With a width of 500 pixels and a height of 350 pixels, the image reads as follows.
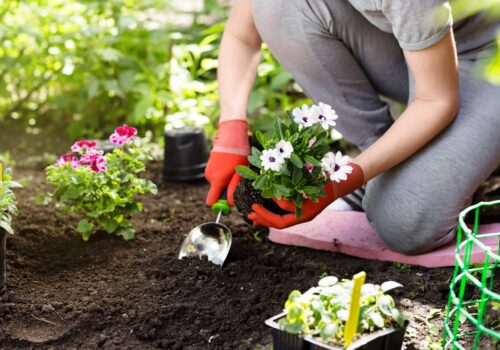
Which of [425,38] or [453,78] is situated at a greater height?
[425,38]

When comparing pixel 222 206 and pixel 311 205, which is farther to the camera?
pixel 222 206

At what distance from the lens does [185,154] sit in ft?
10.3

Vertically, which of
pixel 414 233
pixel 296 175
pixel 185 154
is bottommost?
pixel 185 154

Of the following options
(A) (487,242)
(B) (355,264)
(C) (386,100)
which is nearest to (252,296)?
(B) (355,264)

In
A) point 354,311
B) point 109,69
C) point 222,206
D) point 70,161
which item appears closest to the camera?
point 354,311

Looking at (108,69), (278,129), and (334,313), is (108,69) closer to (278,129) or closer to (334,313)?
(278,129)

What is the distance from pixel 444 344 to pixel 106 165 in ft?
4.11

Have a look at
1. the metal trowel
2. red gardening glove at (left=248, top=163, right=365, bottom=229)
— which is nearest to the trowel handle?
the metal trowel

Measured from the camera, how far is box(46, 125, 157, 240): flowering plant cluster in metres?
2.40

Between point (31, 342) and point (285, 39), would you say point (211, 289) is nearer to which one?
point (31, 342)

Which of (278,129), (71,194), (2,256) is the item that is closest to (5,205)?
(2,256)

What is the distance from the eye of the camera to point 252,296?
2135 mm

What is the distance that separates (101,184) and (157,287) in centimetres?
42

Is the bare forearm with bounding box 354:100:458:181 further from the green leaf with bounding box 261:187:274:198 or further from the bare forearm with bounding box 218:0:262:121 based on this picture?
the bare forearm with bounding box 218:0:262:121
